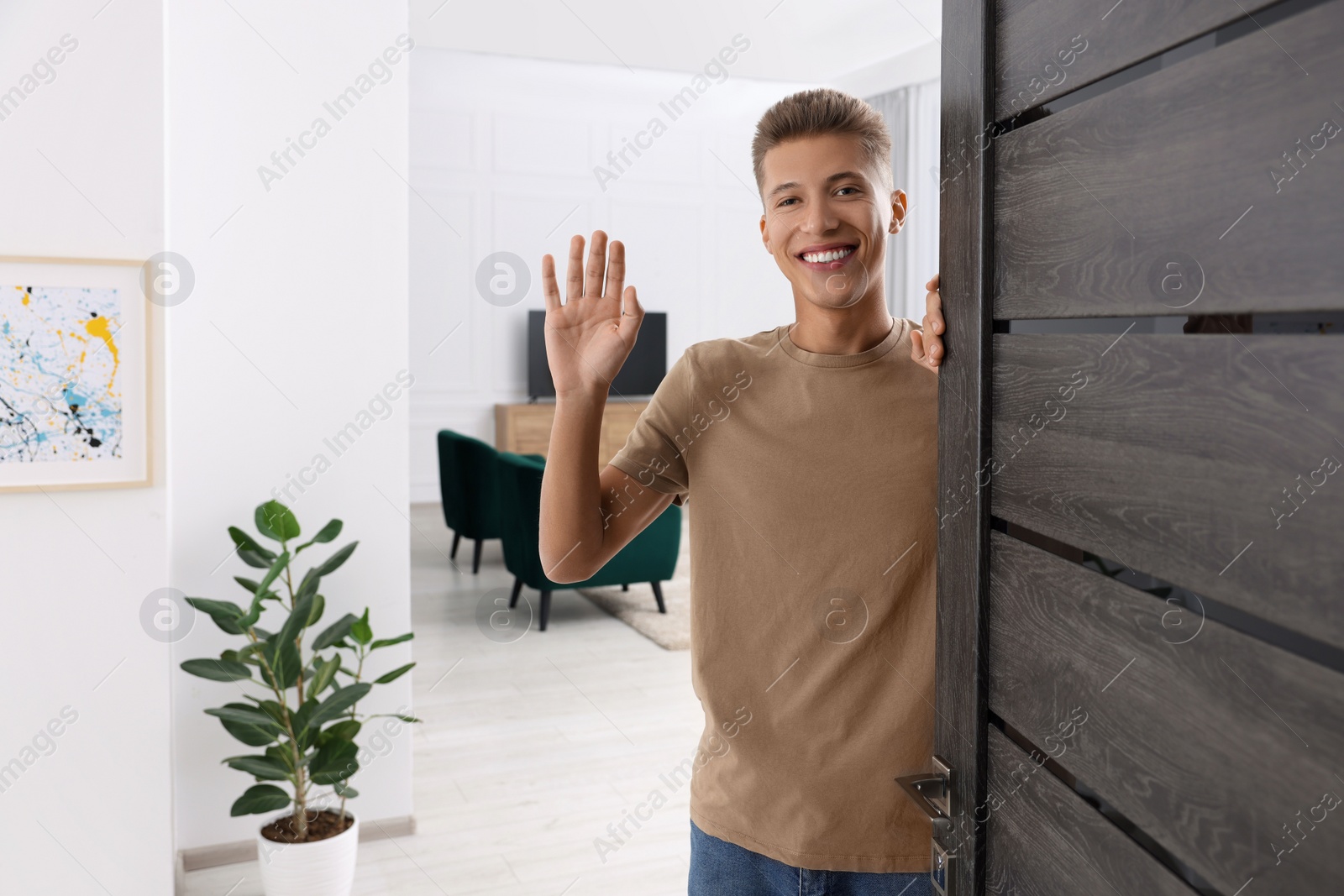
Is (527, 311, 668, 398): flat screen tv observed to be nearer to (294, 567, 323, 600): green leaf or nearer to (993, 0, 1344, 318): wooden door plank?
(294, 567, 323, 600): green leaf

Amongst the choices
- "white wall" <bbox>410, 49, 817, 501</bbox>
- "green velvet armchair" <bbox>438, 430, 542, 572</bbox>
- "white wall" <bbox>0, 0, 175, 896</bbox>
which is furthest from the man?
"white wall" <bbox>410, 49, 817, 501</bbox>

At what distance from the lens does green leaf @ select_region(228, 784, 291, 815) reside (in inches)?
95.8

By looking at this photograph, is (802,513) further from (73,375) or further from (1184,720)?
(73,375)

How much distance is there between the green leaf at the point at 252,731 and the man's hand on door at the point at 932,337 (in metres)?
2.02

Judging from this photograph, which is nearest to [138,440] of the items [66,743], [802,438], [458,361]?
[66,743]

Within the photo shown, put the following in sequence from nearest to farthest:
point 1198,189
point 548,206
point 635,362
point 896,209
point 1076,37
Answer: point 1198,189
point 1076,37
point 896,209
point 548,206
point 635,362

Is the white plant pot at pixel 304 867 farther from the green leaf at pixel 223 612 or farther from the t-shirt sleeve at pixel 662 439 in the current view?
the t-shirt sleeve at pixel 662 439

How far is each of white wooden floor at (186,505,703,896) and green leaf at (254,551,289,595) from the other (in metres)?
0.87

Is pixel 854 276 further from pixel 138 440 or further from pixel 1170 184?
pixel 138 440

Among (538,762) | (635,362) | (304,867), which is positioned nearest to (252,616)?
(304,867)

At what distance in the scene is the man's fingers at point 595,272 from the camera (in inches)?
47.5

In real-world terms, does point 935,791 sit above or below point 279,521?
below

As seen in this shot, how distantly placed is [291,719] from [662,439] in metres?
1.69

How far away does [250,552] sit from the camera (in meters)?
2.57
